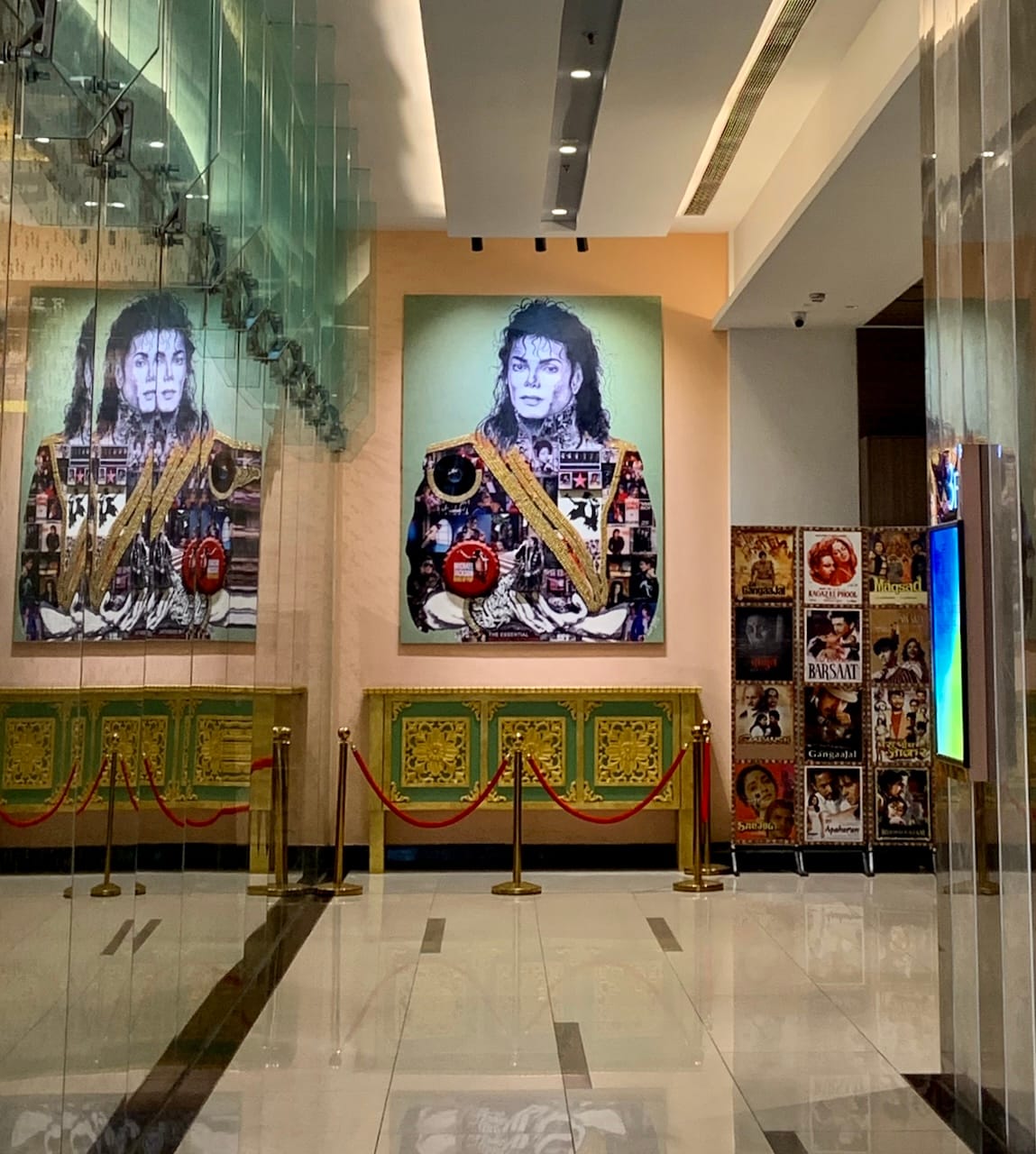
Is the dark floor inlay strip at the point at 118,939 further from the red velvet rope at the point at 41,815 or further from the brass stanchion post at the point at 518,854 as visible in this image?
the brass stanchion post at the point at 518,854

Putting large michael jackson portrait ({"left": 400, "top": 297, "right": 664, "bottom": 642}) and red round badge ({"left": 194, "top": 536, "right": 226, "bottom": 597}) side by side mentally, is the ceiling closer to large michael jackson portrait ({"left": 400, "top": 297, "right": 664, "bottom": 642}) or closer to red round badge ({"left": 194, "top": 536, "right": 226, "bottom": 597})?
large michael jackson portrait ({"left": 400, "top": 297, "right": 664, "bottom": 642})

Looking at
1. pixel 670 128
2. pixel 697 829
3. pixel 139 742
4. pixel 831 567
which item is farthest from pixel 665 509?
pixel 139 742

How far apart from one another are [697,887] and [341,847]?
300cm

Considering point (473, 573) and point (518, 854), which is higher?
point (473, 573)

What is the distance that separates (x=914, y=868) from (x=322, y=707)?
5.54 m

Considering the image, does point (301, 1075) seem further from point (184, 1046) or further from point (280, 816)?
point (280, 816)

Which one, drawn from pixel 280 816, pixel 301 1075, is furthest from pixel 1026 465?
pixel 280 816

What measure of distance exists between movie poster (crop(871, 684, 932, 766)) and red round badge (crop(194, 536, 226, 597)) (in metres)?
7.34

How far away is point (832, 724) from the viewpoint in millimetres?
12109

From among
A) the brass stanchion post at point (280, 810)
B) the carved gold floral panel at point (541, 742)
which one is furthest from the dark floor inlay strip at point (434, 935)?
the carved gold floral panel at point (541, 742)

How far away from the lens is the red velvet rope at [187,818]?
16.8ft

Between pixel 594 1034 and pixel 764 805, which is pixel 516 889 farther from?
pixel 594 1034

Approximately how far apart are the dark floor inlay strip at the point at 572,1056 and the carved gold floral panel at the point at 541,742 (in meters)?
5.53

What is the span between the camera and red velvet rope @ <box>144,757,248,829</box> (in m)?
5.11
